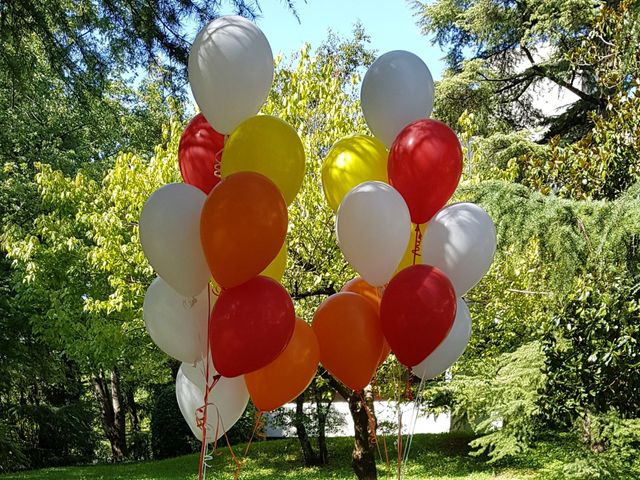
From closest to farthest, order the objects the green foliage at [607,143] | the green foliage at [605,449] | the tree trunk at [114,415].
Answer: the green foliage at [607,143] < the green foliage at [605,449] < the tree trunk at [114,415]

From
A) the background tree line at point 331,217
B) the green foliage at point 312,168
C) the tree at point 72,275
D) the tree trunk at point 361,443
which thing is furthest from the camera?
the tree at point 72,275

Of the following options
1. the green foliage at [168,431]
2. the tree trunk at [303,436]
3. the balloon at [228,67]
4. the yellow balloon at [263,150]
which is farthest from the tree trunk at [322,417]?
the balloon at [228,67]

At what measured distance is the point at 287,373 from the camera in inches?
135

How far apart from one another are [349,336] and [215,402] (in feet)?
2.47

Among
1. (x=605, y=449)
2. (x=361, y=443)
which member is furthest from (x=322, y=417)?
(x=605, y=449)

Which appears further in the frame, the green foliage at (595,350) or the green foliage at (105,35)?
the green foliage at (595,350)

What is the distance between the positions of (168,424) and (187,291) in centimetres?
1261

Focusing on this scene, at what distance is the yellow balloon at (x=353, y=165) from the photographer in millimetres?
3779

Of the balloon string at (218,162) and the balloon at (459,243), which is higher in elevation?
the balloon string at (218,162)

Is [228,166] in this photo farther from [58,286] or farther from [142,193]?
[58,286]

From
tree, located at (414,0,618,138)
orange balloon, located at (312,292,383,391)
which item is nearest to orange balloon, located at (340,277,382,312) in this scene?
orange balloon, located at (312,292,383,391)

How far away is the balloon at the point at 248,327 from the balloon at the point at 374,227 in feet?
1.92

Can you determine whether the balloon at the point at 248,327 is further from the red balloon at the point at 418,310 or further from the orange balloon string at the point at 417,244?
the orange balloon string at the point at 417,244

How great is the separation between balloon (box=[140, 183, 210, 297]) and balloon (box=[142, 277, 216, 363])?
0.17 meters
